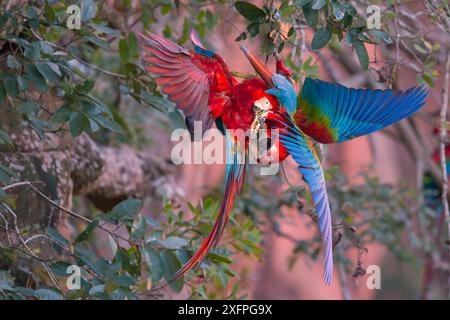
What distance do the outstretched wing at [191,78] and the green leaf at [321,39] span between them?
0.16 m

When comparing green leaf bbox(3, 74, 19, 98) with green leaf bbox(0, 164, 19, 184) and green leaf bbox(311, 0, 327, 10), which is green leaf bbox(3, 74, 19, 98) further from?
green leaf bbox(311, 0, 327, 10)

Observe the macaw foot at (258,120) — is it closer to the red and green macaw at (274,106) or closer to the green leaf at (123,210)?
the red and green macaw at (274,106)

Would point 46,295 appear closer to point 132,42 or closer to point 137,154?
point 132,42

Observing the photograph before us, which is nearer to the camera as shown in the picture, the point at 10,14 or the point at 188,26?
the point at 10,14

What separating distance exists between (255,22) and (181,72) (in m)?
0.19

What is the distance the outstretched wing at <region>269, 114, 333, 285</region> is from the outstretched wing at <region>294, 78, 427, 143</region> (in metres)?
0.04

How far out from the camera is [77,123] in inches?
58.6

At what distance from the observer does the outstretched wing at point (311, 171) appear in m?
1.17

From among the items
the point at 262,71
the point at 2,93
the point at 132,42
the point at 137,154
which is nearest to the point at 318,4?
Answer: the point at 262,71

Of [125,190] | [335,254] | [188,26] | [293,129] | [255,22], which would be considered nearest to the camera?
[293,129]

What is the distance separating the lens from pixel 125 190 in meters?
2.28
